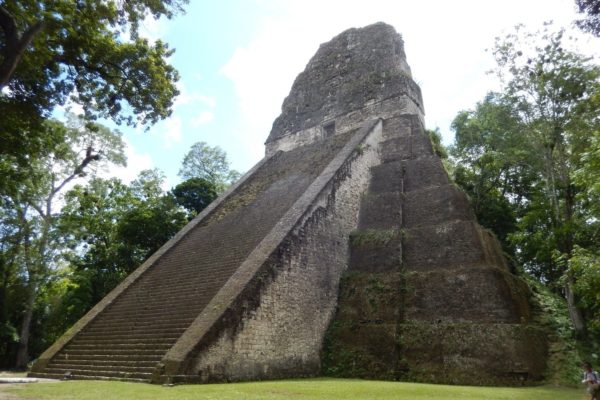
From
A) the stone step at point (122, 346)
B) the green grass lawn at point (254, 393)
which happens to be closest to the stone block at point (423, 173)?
the green grass lawn at point (254, 393)

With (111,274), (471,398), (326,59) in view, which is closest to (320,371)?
(471,398)

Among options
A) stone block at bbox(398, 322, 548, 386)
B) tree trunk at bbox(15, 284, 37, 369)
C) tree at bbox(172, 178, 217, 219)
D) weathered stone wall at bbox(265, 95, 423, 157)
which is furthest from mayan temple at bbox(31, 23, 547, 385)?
tree trunk at bbox(15, 284, 37, 369)

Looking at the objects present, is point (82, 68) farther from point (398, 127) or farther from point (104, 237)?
point (104, 237)

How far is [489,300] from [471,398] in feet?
A: 11.3

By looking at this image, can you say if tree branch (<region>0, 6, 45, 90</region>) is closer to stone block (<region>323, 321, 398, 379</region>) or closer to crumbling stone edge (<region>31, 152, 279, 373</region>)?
crumbling stone edge (<region>31, 152, 279, 373</region>)

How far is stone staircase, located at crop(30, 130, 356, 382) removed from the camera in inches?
329

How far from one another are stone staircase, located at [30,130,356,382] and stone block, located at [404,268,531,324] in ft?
13.8

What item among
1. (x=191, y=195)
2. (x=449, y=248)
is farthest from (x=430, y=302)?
(x=191, y=195)

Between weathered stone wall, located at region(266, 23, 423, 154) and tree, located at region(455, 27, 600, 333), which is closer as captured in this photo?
tree, located at region(455, 27, 600, 333)

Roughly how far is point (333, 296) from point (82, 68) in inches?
296

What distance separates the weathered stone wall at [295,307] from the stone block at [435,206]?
162 cm

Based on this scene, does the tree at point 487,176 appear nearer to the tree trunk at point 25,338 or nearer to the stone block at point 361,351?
the stone block at point 361,351

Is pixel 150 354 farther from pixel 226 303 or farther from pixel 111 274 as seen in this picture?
pixel 111 274

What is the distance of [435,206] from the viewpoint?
11625 mm
